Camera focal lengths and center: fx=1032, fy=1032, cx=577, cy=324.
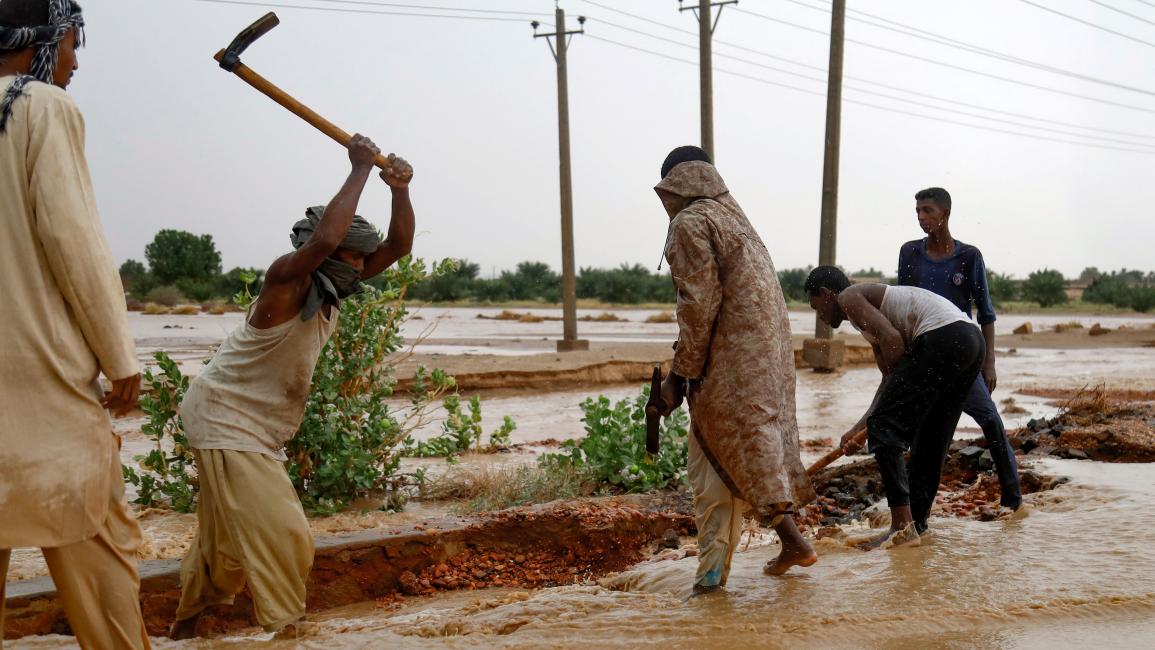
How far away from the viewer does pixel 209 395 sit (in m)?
3.61

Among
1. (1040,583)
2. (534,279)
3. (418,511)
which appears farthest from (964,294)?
(534,279)

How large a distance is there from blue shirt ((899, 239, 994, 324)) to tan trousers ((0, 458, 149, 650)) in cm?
441

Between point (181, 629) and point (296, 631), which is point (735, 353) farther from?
point (181, 629)

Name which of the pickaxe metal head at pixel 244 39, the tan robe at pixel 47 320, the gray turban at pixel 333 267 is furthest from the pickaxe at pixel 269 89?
the tan robe at pixel 47 320

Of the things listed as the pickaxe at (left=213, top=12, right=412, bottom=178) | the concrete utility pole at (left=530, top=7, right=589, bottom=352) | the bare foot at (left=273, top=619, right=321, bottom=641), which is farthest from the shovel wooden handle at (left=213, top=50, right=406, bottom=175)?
the concrete utility pole at (left=530, top=7, right=589, bottom=352)

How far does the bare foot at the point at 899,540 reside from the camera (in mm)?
4961

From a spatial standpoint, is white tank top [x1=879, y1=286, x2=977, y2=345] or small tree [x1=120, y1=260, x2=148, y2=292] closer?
white tank top [x1=879, y1=286, x2=977, y2=345]

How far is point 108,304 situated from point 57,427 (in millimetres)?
357

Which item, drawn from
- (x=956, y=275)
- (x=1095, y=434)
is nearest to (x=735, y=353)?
(x=956, y=275)

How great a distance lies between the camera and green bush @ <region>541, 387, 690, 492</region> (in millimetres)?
6711

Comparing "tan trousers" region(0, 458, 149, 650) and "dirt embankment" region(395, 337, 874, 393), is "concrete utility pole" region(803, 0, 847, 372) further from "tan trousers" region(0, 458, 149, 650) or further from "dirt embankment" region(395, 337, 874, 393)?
"tan trousers" region(0, 458, 149, 650)

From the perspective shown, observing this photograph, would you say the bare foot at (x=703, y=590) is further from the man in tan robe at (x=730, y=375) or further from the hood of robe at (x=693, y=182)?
the hood of robe at (x=693, y=182)

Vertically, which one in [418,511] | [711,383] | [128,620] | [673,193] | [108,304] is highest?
[673,193]

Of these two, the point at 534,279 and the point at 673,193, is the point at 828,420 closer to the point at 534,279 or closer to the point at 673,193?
the point at 673,193
